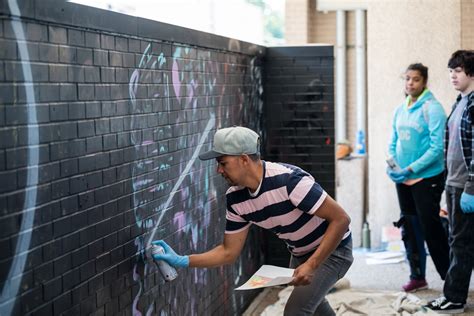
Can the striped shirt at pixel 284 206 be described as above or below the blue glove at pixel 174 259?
above

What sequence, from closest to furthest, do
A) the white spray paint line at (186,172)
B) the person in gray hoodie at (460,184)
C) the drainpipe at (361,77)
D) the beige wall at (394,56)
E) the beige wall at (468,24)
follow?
the white spray paint line at (186,172) → the person in gray hoodie at (460,184) → the beige wall at (394,56) → the beige wall at (468,24) → the drainpipe at (361,77)

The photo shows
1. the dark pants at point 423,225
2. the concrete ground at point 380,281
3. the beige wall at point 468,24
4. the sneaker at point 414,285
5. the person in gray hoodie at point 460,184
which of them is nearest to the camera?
the person in gray hoodie at point 460,184

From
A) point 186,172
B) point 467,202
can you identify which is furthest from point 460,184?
point 186,172

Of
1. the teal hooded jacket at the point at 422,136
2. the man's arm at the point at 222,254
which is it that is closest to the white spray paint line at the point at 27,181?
the man's arm at the point at 222,254

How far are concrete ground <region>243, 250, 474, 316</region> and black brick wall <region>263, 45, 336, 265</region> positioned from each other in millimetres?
711

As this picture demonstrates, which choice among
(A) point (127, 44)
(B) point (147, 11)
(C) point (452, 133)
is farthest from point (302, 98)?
(A) point (127, 44)

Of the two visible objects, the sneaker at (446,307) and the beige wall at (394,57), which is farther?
the beige wall at (394,57)

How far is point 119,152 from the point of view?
13.3 ft

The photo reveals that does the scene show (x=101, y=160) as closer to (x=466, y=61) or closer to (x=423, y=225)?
(x=466, y=61)

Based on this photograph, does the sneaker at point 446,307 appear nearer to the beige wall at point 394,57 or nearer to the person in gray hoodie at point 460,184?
the person in gray hoodie at point 460,184

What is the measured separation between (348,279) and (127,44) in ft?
13.9

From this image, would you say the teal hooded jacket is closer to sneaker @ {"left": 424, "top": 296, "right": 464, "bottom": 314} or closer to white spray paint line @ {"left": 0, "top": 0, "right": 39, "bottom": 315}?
sneaker @ {"left": 424, "top": 296, "right": 464, "bottom": 314}

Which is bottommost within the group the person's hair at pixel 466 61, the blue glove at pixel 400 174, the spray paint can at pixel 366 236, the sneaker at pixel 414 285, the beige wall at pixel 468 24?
the sneaker at pixel 414 285

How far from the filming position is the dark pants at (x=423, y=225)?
7152 millimetres
